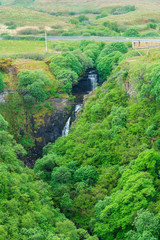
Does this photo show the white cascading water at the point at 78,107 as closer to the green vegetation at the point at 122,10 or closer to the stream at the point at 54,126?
the stream at the point at 54,126

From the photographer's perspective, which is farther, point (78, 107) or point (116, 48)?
point (116, 48)

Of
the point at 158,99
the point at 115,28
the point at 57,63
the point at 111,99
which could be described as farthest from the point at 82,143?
the point at 115,28

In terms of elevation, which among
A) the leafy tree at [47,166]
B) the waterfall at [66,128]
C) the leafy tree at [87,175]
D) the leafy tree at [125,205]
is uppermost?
the leafy tree at [125,205]

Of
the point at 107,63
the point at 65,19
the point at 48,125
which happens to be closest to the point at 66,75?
the point at 48,125

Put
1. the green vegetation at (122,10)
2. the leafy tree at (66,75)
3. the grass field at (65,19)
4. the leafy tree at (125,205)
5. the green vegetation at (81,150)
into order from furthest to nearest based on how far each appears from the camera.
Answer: the green vegetation at (122,10), the grass field at (65,19), the leafy tree at (66,75), the green vegetation at (81,150), the leafy tree at (125,205)

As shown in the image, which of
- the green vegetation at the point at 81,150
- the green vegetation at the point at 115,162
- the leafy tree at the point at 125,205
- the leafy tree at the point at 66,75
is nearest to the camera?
the leafy tree at the point at 125,205

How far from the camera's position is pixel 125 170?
40.0 meters

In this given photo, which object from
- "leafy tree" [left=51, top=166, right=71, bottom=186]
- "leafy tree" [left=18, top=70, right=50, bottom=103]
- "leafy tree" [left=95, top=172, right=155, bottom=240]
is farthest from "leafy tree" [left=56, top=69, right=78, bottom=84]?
"leafy tree" [left=95, top=172, right=155, bottom=240]

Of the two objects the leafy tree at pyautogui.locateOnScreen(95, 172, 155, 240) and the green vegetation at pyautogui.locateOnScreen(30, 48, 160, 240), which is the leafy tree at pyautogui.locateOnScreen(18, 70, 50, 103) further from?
the leafy tree at pyautogui.locateOnScreen(95, 172, 155, 240)

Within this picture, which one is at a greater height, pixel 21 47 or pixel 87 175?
pixel 21 47

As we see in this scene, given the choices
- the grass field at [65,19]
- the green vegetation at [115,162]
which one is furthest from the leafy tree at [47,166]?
the grass field at [65,19]

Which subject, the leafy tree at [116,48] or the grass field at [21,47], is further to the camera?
the grass field at [21,47]

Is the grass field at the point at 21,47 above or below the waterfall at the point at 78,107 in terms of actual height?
above

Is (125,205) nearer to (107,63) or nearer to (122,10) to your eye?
(107,63)
